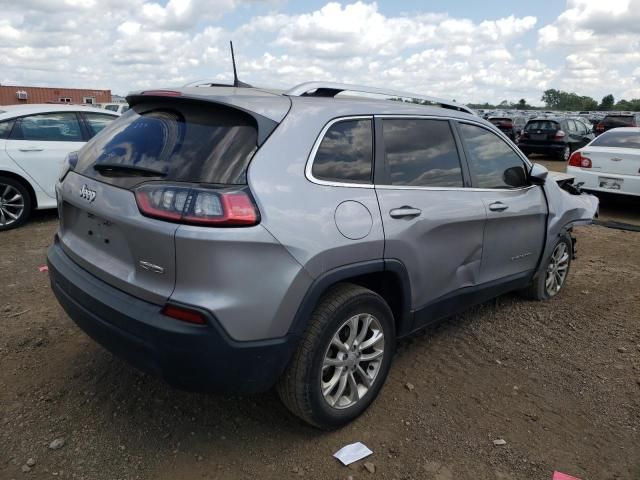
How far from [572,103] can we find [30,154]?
386ft

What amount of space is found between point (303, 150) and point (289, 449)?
4.91ft

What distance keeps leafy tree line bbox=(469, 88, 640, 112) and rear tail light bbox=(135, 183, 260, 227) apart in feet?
279

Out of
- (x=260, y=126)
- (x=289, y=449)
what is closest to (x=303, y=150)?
(x=260, y=126)

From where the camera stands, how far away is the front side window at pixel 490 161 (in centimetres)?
357

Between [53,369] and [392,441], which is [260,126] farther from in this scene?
[53,369]

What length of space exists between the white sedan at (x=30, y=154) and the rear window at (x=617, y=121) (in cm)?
1944

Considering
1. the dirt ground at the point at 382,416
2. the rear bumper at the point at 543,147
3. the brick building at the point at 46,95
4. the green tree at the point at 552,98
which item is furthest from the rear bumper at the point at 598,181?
the green tree at the point at 552,98

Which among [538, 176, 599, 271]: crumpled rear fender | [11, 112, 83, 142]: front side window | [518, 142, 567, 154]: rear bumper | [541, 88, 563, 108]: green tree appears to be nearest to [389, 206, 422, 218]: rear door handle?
[538, 176, 599, 271]: crumpled rear fender

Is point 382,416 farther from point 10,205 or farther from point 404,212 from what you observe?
point 10,205

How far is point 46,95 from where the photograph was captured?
31.0m

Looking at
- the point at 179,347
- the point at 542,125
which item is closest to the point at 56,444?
the point at 179,347

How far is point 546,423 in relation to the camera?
2975mm

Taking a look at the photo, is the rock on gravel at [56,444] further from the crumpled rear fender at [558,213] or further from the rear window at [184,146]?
the crumpled rear fender at [558,213]

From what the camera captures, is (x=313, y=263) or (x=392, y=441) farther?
(x=392, y=441)
